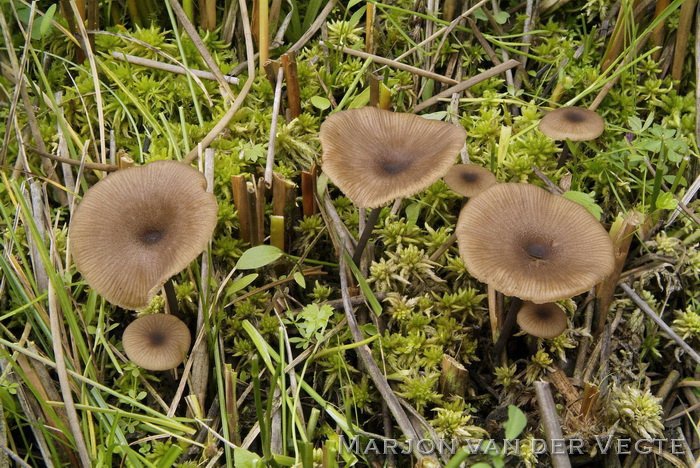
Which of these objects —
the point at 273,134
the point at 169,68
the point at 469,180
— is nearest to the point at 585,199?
the point at 469,180

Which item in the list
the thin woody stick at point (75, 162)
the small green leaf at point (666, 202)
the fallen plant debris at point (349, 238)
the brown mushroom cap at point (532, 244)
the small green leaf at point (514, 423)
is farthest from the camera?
the thin woody stick at point (75, 162)

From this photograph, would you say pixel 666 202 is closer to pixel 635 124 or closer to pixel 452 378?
pixel 635 124

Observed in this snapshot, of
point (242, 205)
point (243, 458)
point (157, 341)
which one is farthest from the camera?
point (242, 205)

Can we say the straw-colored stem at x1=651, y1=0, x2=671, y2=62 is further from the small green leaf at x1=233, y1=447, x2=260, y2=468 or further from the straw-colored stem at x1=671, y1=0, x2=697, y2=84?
the small green leaf at x1=233, y1=447, x2=260, y2=468

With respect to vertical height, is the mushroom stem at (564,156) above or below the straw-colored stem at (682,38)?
below

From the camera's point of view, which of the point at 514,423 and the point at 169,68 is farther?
the point at 169,68

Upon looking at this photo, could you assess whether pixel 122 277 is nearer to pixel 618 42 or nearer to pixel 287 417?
pixel 287 417

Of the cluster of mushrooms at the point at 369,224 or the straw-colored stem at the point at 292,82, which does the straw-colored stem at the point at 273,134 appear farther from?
the cluster of mushrooms at the point at 369,224

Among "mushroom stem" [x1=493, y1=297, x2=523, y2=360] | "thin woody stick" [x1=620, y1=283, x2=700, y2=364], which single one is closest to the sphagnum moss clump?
"thin woody stick" [x1=620, y1=283, x2=700, y2=364]

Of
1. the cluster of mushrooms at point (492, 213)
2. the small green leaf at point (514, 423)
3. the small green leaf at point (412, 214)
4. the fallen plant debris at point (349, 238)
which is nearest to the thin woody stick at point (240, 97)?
the fallen plant debris at point (349, 238)
